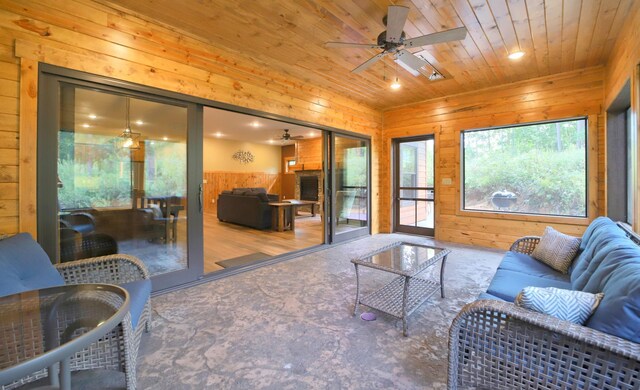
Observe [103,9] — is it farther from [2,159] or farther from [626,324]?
[626,324]

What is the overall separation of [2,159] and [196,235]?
160 centimetres

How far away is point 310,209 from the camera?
9.99 m

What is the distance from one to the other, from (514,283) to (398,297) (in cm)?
91

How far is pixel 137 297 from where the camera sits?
1.64m

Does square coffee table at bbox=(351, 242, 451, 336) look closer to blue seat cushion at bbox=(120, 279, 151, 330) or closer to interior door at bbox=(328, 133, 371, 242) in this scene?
blue seat cushion at bbox=(120, 279, 151, 330)

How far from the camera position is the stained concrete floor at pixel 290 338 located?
5.32ft

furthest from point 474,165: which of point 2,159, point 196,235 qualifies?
point 2,159

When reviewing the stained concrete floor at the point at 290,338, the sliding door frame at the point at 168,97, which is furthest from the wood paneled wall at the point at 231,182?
the stained concrete floor at the point at 290,338

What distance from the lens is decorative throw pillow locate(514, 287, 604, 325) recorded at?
3.99ft

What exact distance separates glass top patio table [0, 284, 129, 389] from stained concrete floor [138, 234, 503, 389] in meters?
0.66

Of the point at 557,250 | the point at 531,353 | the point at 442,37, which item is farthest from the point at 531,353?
the point at 442,37

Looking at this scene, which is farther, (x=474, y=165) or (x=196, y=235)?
(x=474, y=165)

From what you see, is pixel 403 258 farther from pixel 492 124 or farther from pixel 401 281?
pixel 492 124

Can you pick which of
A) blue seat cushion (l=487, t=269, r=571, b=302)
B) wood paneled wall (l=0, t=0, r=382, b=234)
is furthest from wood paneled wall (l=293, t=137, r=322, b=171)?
blue seat cushion (l=487, t=269, r=571, b=302)
